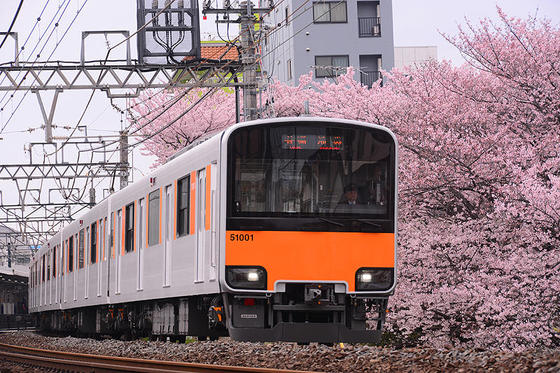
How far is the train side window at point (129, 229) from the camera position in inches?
554

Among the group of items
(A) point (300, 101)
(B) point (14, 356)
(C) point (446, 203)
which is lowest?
(B) point (14, 356)

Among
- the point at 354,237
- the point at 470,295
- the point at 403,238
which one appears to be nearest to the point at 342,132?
the point at 354,237

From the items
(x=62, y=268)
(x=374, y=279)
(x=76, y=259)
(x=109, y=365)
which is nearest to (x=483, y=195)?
(x=374, y=279)

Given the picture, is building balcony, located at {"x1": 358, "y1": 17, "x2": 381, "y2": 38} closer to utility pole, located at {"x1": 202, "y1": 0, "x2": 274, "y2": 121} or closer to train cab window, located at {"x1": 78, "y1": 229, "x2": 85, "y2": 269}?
utility pole, located at {"x1": 202, "y1": 0, "x2": 274, "y2": 121}

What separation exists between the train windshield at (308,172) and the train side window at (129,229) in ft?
16.2

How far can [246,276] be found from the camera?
9461 mm

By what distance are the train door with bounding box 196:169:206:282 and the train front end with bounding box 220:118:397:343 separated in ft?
2.60

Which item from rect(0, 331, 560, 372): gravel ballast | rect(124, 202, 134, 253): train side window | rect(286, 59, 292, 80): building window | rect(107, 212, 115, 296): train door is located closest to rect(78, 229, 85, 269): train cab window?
rect(107, 212, 115, 296): train door

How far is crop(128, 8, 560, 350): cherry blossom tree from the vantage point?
11887 millimetres

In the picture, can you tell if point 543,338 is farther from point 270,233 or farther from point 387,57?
point 387,57

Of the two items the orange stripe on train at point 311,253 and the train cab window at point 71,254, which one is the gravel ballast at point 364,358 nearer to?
the orange stripe on train at point 311,253

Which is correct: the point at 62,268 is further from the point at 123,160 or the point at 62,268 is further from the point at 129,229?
the point at 129,229

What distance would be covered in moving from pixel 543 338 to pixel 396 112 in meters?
5.68

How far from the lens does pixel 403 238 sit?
48.0 feet
